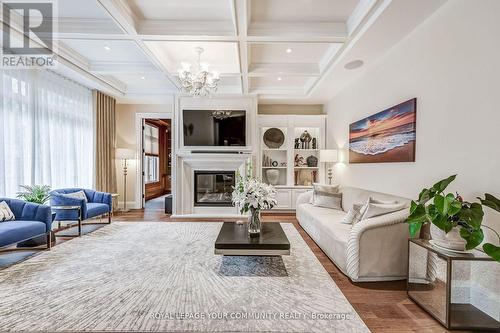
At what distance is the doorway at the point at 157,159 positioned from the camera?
8781mm

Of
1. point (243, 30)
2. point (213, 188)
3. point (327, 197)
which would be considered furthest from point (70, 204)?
point (327, 197)

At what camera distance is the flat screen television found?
5.77 meters

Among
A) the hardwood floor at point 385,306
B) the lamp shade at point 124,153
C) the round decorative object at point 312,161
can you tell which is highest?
the lamp shade at point 124,153

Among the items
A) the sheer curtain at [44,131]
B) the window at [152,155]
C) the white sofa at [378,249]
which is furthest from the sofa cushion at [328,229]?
the window at [152,155]

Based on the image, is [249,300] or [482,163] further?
[249,300]

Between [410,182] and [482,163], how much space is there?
3.16 feet

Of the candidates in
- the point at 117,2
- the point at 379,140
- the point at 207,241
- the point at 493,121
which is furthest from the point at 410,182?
the point at 117,2

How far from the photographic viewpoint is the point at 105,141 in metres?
5.95

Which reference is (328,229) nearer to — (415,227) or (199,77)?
(415,227)

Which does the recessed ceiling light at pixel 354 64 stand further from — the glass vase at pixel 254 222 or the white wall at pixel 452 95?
the glass vase at pixel 254 222

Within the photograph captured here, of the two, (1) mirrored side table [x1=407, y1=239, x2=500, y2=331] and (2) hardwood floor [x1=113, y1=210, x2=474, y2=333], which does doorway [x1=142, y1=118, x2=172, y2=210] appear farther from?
(1) mirrored side table [x1=407, y1=239, x2=500, y2=331]

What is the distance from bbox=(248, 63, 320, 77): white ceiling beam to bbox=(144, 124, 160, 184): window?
18.7 ft

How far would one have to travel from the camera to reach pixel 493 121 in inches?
78.4

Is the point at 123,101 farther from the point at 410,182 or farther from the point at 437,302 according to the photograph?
the point at 437,302
